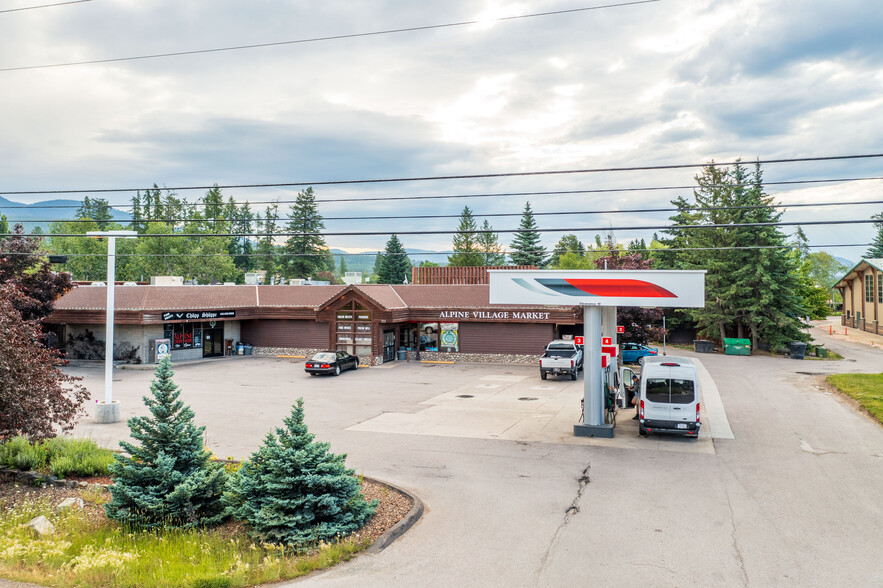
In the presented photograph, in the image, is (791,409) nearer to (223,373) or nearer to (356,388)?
(356,388)

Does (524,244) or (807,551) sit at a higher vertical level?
(524,244)

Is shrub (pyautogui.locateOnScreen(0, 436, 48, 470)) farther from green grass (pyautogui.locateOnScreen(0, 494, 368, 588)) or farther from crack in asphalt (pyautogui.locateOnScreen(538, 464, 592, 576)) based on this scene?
crack in asphalt (pyautogui.locateOnScreen(538, 464, 592, 576))

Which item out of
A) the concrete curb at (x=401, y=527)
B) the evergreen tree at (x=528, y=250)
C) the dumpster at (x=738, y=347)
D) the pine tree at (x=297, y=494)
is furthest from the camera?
the evergreen tree at (x=528, y=250)

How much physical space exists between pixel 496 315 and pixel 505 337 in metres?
1.76

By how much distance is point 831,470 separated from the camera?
45.9 ft

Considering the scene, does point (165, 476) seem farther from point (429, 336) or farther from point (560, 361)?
point (429, 336)

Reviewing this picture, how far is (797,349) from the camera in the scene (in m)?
39.1

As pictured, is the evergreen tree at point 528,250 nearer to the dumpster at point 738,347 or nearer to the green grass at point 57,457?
the dumpster at point 738,347

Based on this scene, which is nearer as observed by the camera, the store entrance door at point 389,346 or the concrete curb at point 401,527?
the concrete curb at point 401,527

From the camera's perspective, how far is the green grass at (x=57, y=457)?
13.5 m

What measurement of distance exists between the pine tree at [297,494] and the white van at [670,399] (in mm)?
10039

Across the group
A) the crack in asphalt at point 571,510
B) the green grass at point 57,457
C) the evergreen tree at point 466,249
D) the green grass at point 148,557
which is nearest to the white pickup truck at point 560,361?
the crack in asphalt at point 571,510

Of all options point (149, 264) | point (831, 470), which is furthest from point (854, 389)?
point (149, 264)

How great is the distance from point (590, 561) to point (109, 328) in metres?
18.6
